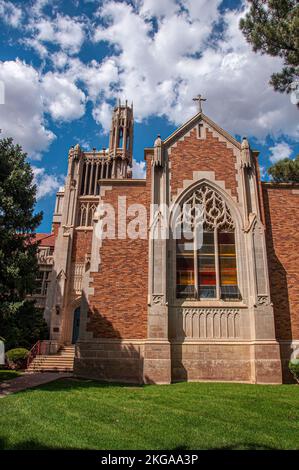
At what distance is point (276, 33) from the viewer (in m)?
11.1

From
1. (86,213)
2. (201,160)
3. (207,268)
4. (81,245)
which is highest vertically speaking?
(86,213)

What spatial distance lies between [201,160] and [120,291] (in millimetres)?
6856

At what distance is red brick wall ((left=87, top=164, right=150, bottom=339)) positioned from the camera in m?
13.1

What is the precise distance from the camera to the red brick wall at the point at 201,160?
15.0 m

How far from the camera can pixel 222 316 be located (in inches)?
512

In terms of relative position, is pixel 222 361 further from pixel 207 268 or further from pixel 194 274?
pixel 207 268

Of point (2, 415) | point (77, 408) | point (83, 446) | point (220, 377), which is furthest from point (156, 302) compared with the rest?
point (83, 446)

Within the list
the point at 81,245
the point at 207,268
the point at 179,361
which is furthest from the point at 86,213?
the point at 179,361

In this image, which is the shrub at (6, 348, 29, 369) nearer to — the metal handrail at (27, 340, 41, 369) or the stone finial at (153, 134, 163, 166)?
the metal handrail at (27, 340, 41, 369)

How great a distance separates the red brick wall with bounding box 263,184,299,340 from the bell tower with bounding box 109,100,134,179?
29.5m

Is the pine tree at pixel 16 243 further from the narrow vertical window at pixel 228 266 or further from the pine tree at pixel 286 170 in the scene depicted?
the pine tree at pixel 286 170

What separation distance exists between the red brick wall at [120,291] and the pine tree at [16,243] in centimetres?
262

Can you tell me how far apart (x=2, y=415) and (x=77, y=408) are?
157 centimetres

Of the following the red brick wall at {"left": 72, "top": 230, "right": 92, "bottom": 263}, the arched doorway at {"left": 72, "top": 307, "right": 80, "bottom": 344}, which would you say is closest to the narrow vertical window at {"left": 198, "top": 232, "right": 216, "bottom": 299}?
the arched doorway at {"left": 72, "top": 307, "right": 80, "bottom": 344}
